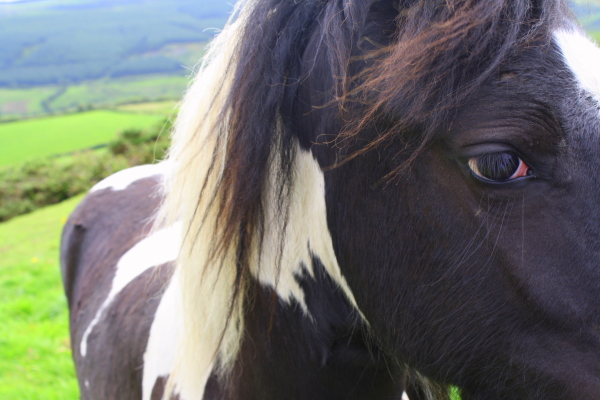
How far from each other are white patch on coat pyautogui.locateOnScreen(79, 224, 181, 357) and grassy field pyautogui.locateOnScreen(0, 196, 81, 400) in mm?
1843

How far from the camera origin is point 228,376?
1.37 m

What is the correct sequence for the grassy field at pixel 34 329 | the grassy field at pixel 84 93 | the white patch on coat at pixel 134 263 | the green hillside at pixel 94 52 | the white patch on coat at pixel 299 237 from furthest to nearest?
the green hillside at pixel 94 52 → the grassy field at pixel 84 93 → the grassy field at pixel 34 329 → the white patch on coat at pixel 134 263 → the white patch on coat at pixel 299 237

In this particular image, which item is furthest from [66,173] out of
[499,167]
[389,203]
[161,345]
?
[499,167]

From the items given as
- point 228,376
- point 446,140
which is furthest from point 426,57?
point 228,376

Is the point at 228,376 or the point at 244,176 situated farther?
the point at 228,376

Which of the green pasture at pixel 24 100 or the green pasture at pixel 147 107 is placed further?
the green pasture at pixel 24 100

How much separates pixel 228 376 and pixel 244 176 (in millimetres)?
646

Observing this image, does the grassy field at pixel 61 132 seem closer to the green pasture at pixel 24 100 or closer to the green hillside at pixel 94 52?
the green hillside at pixel 94 52

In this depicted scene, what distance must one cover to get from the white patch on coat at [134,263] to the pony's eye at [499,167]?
1508mm

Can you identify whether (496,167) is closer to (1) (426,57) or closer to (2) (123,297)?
(1) (426,57)

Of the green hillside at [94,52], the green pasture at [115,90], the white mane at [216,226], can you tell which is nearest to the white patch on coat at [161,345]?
the white mane at [216,226]

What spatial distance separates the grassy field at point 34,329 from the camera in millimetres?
3965

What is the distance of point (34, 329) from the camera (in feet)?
16.7

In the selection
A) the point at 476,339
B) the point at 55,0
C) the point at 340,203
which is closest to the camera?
the point at 476,339
